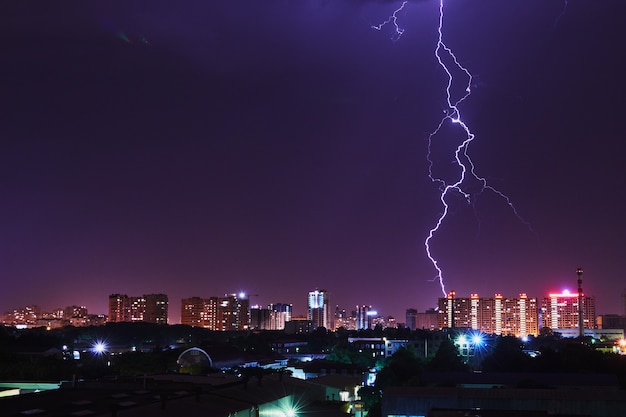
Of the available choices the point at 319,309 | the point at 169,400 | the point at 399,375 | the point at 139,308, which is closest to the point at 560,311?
the point at 319,309

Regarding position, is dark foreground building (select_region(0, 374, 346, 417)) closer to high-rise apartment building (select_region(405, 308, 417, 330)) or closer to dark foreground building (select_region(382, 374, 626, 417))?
dark foreground building (select_region(382, 374, 626, 417))

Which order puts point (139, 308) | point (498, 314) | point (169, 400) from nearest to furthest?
point (169, 400) < point (498, 314) < point (139, 308)

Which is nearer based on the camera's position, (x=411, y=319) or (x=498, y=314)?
(x=498, y=314)

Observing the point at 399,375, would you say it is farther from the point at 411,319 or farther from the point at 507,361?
the point at 411,319

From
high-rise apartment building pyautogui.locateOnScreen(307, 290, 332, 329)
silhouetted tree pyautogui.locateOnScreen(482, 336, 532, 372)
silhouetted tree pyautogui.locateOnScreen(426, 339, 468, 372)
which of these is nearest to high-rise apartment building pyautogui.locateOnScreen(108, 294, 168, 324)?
high-rise apartment building pyautogui.locateOnScreen(307, 290, 332, 329)

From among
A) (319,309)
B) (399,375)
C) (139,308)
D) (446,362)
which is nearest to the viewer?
(399,375)

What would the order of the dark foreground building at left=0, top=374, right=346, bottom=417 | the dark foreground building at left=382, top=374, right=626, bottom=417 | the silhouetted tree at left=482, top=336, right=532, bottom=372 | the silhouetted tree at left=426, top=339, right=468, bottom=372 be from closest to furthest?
the dark foreground building at left=0, top=374, right=346, bottom=417 < the dark foreground building at left=382, top=374, right=626, bottom=417 < the silhouetted tree at left=482, top=336, right=532, bottom=372 < the silhouetted tree at left=426, top=339, right=468, bottom=372

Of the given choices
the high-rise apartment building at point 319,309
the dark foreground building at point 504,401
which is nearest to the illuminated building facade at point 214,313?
the high-rise apartment building at point 319,309

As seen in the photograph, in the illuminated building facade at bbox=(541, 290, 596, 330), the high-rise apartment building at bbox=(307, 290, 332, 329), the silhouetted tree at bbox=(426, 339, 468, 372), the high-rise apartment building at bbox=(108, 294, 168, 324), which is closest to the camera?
the silhouetted tree at bbox=(426, 339, 468, 372)
